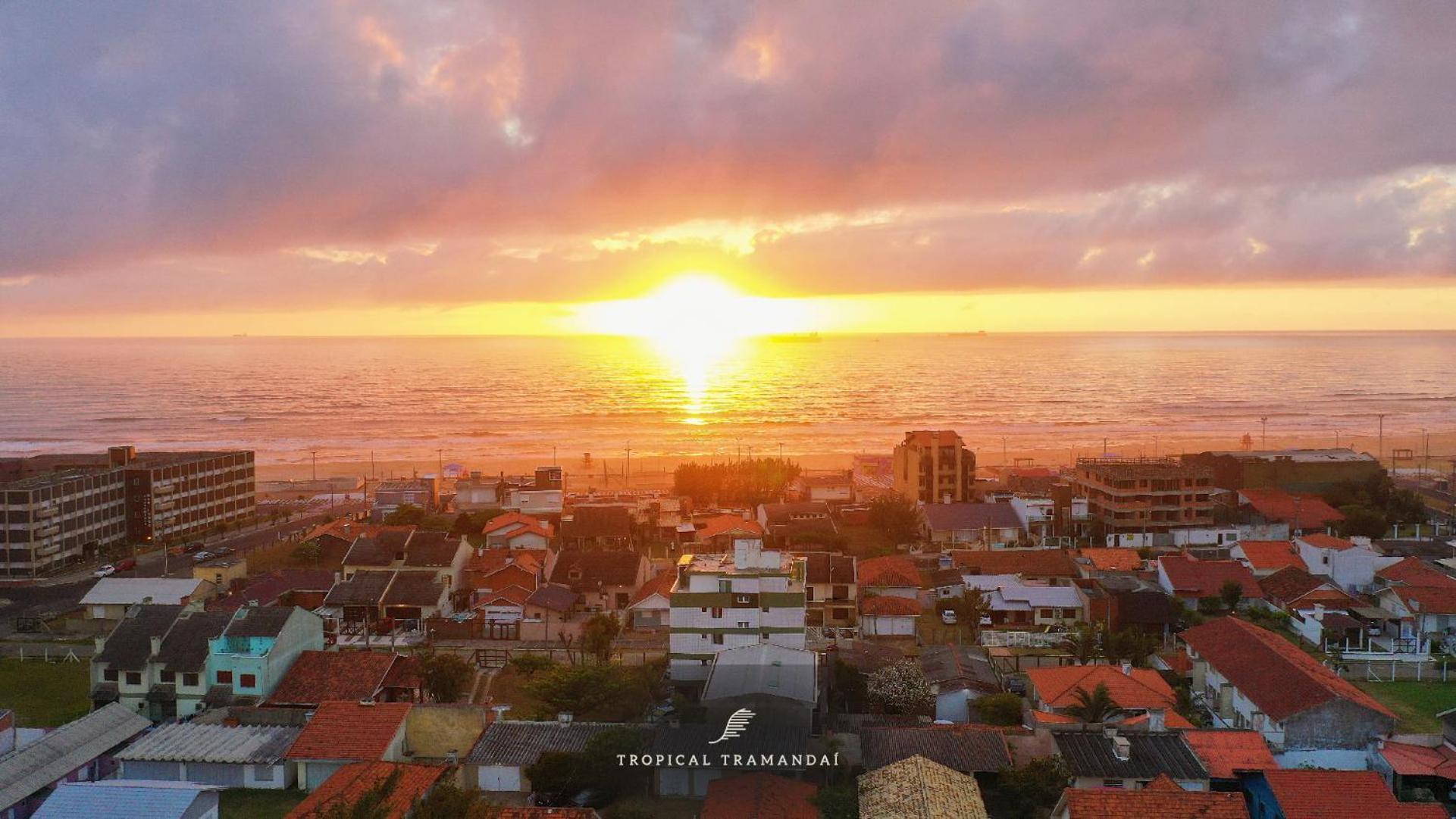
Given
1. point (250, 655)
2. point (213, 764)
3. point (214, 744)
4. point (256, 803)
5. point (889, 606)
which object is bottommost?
point (256, 803)

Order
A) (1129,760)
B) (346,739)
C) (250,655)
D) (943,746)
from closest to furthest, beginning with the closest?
(1129,760) < (943,746) < (346,739) < (250,655)

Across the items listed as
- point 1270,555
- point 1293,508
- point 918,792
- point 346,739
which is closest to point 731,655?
point 918,792

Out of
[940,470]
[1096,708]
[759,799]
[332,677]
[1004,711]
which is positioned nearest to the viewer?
[759,799]

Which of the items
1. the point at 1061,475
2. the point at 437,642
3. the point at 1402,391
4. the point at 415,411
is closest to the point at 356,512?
the point at 437,642

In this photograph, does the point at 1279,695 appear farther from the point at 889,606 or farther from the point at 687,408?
the point at 687,408

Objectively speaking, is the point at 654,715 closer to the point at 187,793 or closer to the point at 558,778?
the point at 558,778

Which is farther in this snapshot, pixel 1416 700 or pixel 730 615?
pixel 730 615
